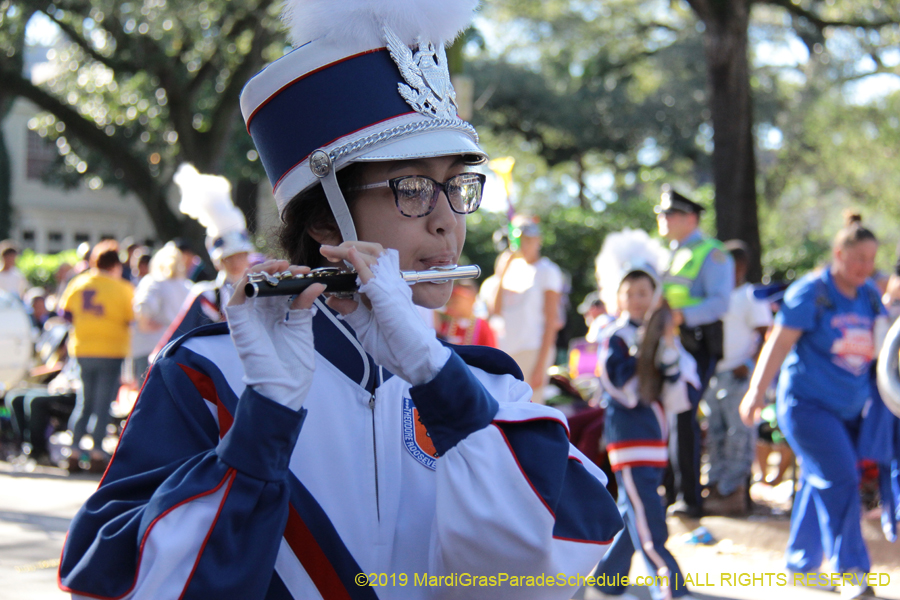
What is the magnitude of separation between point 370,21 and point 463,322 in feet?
19.5

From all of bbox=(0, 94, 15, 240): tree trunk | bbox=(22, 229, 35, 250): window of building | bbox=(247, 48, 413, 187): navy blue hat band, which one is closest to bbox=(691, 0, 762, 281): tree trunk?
bbox=(247, 48, 413, 187): navy blue hat band

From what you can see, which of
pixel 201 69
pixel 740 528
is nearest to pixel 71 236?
pixel 201 69

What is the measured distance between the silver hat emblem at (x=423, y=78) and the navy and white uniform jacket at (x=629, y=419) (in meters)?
3.15

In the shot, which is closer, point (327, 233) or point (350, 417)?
point (350, 417)

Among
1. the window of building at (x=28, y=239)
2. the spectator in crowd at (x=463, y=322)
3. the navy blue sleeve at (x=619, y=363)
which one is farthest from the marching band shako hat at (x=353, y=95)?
the window of building at (x=28, y=239)

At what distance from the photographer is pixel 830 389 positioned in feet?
15.7

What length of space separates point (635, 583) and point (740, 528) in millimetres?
1216

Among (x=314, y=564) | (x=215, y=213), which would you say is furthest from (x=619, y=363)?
(x=314, y=564)

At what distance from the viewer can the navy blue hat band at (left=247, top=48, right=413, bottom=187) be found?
1.63m

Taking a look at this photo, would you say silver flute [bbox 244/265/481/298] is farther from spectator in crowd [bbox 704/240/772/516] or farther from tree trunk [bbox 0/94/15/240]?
tree trunk [bbox 0/94/15/240]

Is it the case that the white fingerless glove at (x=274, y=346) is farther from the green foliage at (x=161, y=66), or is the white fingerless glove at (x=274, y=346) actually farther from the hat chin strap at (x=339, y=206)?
the green foliage at (x=161, y=66)

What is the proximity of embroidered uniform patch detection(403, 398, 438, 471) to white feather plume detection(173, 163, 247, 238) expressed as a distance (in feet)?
15.8

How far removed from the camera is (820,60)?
2386cm

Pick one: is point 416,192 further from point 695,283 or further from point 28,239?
point 28,239
